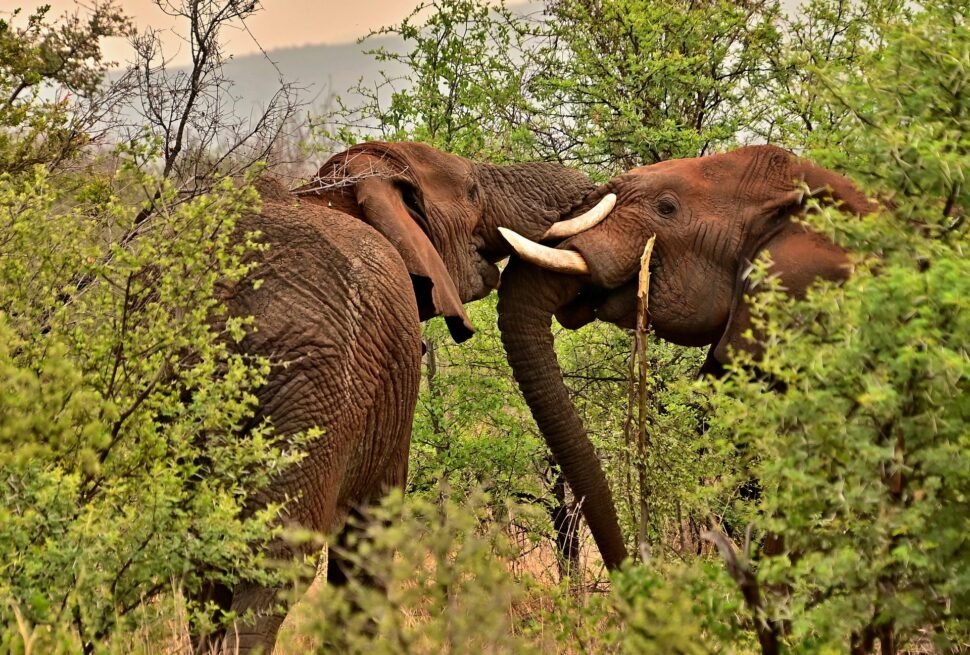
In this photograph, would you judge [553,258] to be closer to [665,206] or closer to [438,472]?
[665,206]

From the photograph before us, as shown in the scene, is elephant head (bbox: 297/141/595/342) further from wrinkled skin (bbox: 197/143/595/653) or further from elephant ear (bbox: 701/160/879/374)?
elephant ear (bbox: 701/160/879/374)

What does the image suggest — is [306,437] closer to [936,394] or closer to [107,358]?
[107,358]

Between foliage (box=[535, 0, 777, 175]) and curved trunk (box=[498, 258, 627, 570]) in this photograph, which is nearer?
curved trunk (box=[498, 258, 627, 570])

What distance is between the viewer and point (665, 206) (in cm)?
709

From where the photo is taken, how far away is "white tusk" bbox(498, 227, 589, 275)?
6922 millimetres

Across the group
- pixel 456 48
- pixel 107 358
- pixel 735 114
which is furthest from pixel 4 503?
pixel 735 114

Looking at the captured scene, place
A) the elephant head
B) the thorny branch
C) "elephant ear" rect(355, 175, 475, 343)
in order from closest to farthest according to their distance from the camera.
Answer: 1. the thorny branch
2. "elephant ear" rect(355, 175, 475, 343)
3. the elephant head

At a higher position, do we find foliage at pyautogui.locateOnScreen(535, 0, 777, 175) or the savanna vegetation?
foliage at pyautogui.locateOnScreen(535, 0, 777, 175)

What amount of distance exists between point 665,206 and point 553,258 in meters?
0.73

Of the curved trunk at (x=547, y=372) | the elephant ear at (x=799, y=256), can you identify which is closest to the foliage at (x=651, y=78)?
the elephant ear at (x=799, y=256)

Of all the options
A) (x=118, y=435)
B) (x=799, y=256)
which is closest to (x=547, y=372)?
(x=799, y=256)

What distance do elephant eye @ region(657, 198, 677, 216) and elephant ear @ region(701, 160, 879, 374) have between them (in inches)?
20.8

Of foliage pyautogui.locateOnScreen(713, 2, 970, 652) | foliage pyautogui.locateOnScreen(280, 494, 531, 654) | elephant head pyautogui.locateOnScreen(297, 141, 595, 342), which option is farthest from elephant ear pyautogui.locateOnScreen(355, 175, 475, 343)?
foliage pyautogui.locateOnScreen(280, 494, 531, 654)

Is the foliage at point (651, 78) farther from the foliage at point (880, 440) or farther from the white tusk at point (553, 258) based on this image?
the foliage at point (880, 440)
